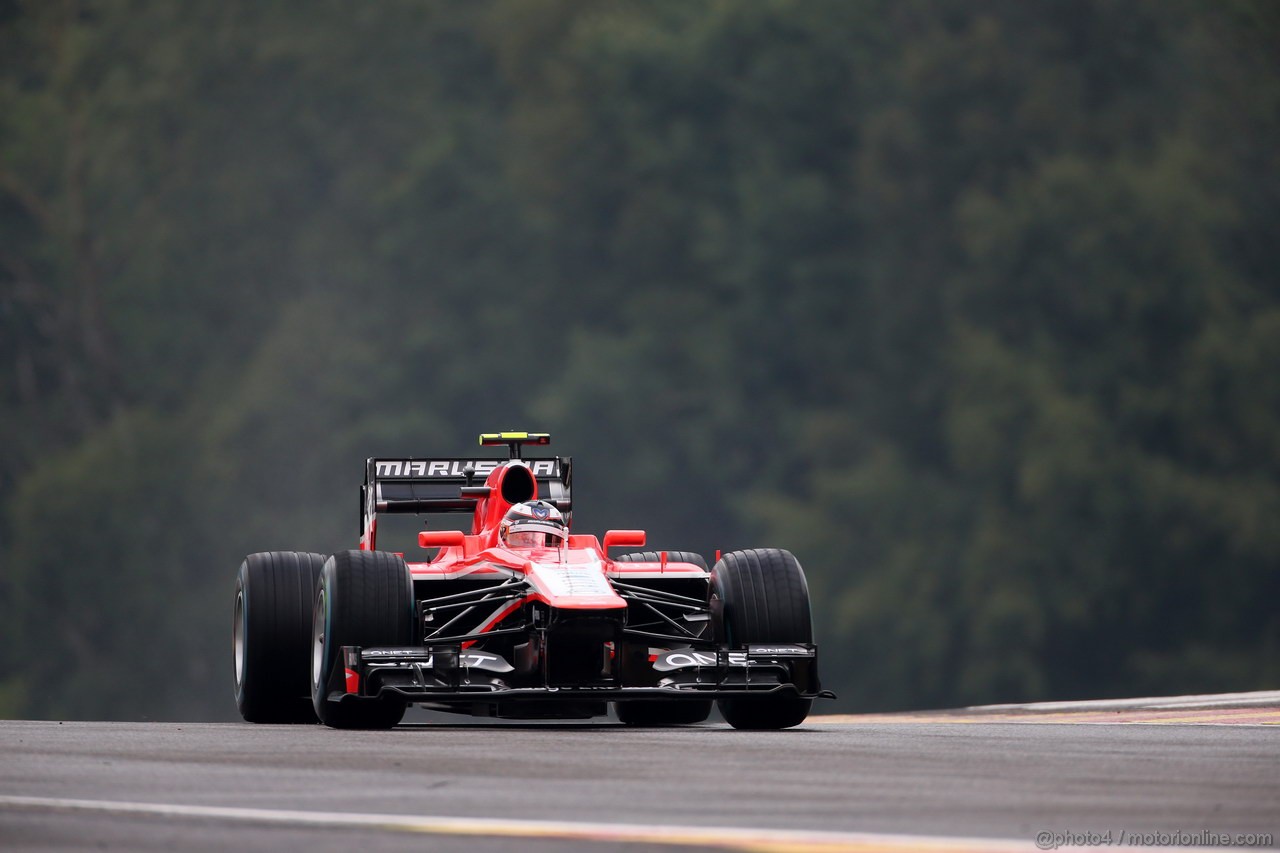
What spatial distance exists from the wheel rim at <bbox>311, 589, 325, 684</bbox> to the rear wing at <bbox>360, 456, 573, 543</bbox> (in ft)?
6.90

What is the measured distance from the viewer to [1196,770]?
10547 mm

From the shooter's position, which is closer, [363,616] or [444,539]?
[363,616]

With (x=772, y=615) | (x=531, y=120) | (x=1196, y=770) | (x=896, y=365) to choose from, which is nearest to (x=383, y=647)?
(x=772, y=615)

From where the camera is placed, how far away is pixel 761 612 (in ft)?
50.1

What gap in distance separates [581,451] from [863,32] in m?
12.4

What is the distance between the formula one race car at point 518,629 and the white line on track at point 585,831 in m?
5.23

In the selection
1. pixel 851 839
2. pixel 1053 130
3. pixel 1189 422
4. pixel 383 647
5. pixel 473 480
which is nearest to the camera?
pixel 851 839

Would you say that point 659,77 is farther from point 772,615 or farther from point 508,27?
point 772,615

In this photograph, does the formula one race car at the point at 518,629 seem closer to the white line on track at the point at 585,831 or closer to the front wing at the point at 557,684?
the front wing at the point at 557,684

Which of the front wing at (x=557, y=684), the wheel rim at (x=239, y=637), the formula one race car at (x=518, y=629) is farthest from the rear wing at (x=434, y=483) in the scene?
the front wing at (x=557, y=684)

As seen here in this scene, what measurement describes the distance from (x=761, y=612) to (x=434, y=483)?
348cm

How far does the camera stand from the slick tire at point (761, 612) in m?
15.2

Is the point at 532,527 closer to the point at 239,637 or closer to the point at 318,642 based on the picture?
the point at 318,642

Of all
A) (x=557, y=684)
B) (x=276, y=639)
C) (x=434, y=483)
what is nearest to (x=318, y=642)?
(x=276, y=639)
